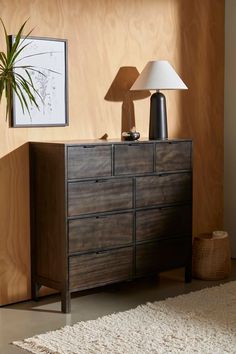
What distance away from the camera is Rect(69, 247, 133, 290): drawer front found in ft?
13.4

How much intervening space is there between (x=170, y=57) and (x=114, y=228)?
5.10ft

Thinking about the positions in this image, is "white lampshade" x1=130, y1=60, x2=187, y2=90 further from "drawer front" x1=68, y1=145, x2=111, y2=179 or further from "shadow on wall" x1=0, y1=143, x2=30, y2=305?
"shadow on wall" x1=0, y1=143, x2=30, y2=305

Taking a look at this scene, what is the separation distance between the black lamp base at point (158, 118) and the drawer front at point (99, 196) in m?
0.45

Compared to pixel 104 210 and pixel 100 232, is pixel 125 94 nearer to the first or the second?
pixel 104 210

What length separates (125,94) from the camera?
15.8ft

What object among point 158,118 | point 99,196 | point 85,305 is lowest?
point 85,305

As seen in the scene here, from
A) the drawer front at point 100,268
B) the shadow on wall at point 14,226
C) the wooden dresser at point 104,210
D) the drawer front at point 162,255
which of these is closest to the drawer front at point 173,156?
the wooden dresser at point 104,210

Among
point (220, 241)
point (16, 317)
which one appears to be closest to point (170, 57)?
point (220, 241)

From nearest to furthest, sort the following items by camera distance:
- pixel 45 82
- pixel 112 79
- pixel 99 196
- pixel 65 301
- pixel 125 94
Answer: pixel 65 301 < pixel 99 196 < pixel 45 82 < pixel 112 79 < pixel 125 94

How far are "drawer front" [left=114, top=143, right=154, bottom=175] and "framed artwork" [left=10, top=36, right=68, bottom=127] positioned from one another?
1.55 ft

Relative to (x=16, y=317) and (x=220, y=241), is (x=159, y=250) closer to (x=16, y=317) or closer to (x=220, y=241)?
(x=220, y=241)

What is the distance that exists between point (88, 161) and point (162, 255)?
0.96 m

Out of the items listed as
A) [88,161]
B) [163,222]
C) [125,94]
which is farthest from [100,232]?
[125,94]

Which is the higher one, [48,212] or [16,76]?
[16,76]
